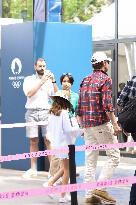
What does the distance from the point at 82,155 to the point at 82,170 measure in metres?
0.58

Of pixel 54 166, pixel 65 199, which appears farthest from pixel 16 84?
pixel 65 199

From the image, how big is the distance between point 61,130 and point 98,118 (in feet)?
1.89

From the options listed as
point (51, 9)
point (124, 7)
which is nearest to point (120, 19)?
point (124, 7)

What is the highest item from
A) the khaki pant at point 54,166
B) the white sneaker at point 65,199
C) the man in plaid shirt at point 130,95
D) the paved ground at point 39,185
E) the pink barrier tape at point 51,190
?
the man in plaid shirt at point 130,95

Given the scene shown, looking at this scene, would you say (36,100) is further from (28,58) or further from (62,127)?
(62,127)

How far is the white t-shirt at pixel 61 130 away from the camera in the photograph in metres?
8.66

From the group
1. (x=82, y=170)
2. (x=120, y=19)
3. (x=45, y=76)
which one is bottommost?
(x=82, y=170)

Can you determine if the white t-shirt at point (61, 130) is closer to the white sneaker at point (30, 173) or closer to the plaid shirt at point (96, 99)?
the plaid shirt at point (96, 99)

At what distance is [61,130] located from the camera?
28.4ft

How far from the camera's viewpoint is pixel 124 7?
16.3 m

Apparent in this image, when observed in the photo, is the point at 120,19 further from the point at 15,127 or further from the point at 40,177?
the point at 40,177

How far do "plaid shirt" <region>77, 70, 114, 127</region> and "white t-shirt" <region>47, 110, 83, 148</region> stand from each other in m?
0.25

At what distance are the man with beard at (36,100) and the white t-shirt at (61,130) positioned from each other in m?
2.33

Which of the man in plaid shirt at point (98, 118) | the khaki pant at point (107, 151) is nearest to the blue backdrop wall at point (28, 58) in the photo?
the man in plaid shirt at point (98, 118)
